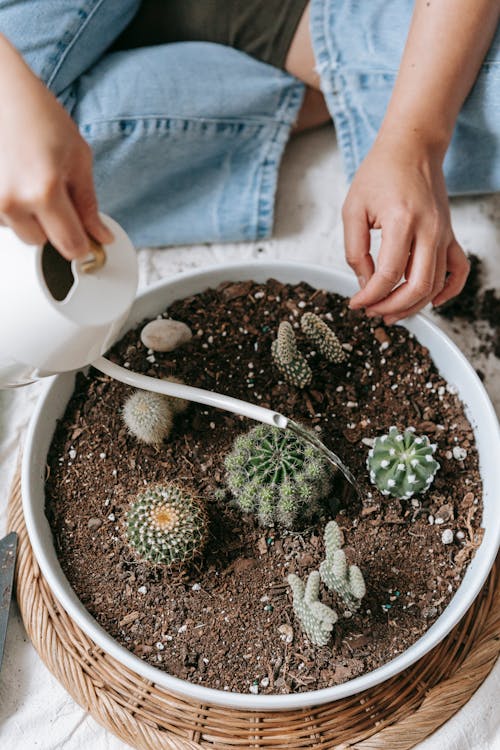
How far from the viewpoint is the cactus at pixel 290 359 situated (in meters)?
1.04

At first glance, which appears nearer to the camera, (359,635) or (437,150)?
(359,635)

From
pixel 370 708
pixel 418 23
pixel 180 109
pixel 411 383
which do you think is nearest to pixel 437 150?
pixel 418 23

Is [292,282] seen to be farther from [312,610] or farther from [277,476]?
[312,610]

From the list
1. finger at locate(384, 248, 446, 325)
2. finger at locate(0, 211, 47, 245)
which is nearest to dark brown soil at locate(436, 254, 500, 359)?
finger at locate(384, 248, 446, 325)

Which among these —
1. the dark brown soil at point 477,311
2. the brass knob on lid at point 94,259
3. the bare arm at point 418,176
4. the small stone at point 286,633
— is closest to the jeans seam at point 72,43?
the bare arm at point 418,176

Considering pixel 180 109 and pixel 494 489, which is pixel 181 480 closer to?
pixel 494 489

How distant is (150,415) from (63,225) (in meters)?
0.44

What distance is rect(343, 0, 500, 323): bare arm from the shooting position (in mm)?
996

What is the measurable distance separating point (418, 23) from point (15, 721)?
1.29 m

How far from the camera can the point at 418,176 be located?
1035mm

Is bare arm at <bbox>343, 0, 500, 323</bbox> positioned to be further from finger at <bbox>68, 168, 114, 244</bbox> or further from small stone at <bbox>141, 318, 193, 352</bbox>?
finger at <bbox>68, 168, 114, 244</bbox>

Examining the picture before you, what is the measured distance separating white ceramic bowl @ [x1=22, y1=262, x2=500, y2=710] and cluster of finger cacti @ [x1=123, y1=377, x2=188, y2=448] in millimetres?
134

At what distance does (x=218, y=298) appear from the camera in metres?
1.17

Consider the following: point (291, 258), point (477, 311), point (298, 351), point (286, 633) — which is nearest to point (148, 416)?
point (298, 351)
